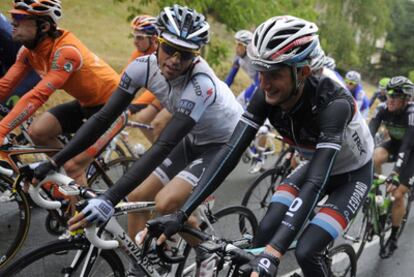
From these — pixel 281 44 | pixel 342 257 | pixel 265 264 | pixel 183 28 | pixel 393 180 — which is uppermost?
pixel 281 44

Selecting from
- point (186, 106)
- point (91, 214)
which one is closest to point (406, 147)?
point (186, 106)

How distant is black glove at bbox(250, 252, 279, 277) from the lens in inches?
87.1

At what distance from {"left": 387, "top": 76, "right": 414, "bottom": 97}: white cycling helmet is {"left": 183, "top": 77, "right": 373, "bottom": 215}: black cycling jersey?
8.73 ft

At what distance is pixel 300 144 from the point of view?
335 cm

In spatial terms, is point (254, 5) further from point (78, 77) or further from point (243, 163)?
point (78, 77)

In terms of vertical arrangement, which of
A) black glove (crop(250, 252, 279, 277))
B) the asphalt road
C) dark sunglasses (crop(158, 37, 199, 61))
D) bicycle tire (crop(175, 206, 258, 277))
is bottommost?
the asphalt road

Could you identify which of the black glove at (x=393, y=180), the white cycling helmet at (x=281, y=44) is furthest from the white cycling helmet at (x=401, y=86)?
the white cycling helmet at (x=281, y=44)

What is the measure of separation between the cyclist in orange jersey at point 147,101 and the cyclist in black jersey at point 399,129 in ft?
9.54

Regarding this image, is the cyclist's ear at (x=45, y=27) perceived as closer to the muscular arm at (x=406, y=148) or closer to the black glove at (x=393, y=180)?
the black glove at (x=393, y=180)

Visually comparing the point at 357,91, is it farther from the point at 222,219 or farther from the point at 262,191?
the point at 222,219

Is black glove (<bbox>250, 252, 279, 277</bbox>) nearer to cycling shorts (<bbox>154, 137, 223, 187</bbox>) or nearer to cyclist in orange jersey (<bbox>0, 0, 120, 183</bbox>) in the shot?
cycling shorts (<bbox>154, 137, 223, 187</bbox>)

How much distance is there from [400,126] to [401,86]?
0.61m

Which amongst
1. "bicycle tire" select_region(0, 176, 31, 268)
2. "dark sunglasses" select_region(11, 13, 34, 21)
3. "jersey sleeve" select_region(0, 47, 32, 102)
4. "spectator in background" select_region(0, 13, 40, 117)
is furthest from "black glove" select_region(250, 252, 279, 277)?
"spectator in background" select_region(0, 13, 40, 117)

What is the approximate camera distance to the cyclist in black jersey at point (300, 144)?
8.94 feet
